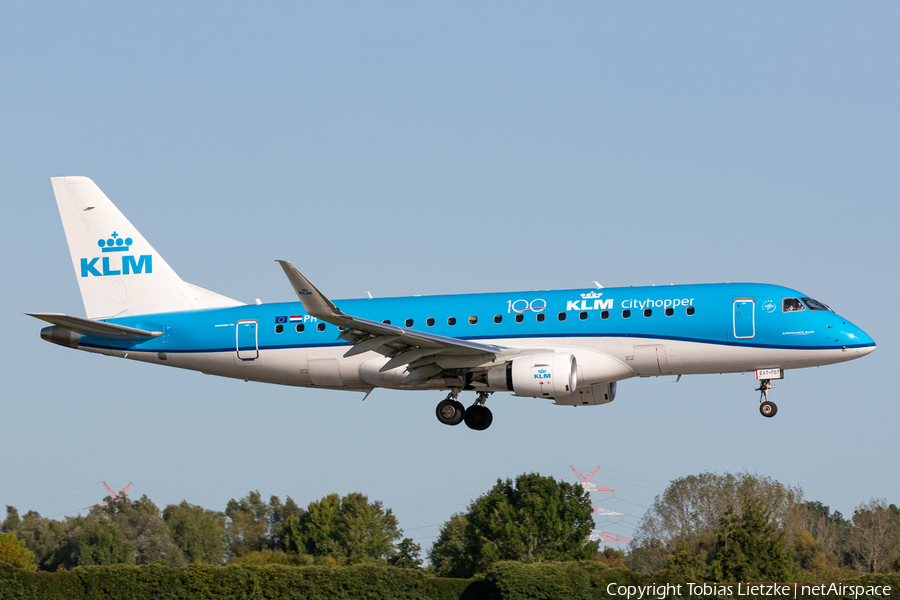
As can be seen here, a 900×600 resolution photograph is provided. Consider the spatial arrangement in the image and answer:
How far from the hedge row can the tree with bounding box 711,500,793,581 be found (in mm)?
31919

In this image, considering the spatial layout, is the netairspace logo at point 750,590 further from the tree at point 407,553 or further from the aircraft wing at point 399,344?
the tree at point 407,553

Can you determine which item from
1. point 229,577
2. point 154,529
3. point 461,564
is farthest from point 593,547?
point 229,577

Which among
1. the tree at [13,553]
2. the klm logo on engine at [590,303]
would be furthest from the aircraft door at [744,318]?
the tree at [13,553]

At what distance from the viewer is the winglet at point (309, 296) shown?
3412cm

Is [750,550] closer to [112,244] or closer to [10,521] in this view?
[112,244]

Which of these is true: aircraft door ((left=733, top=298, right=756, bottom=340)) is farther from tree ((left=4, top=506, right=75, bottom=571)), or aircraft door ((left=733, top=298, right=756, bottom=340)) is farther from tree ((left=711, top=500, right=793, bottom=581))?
tree ((left=4, top=506, right=75, bottom=571))

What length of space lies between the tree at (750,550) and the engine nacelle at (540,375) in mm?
47017

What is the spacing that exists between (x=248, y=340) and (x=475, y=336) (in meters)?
9.00

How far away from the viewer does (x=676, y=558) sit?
265 feet

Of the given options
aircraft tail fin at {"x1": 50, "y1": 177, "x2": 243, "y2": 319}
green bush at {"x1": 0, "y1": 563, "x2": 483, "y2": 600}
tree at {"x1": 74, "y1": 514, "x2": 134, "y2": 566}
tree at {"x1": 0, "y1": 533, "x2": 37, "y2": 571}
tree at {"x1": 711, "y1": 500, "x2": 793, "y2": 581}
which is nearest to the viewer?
green bush at {"x1": 0, "y1": 563, "x2": 483, "y2": 600}

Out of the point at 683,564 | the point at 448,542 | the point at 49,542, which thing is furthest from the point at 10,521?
the point at 683,564

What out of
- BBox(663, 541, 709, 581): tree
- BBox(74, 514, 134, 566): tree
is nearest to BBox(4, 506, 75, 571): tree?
BBox(74, 514, 134, 566): tree

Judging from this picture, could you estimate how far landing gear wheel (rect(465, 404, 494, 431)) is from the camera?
143ft

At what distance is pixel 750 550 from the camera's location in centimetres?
8312
